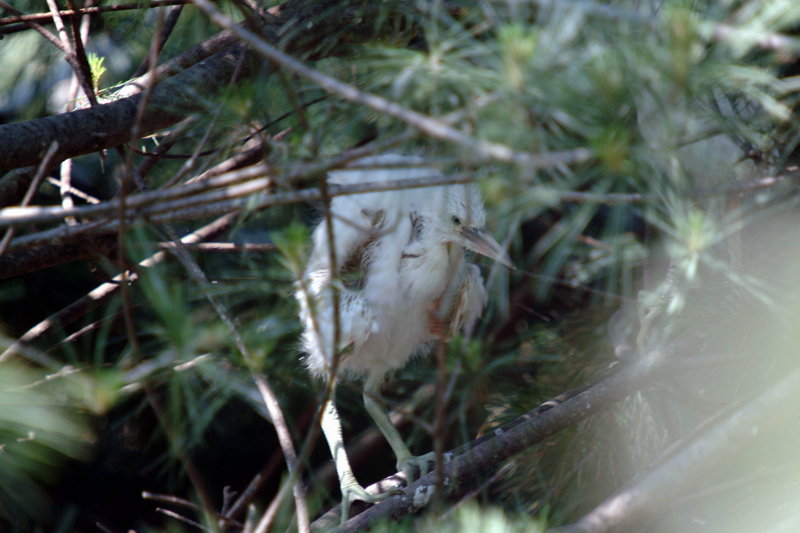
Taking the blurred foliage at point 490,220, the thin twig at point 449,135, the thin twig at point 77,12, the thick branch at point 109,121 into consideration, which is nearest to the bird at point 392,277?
the blurred foliage at point 490,220

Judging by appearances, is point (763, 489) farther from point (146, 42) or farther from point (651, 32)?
point (146, 42)

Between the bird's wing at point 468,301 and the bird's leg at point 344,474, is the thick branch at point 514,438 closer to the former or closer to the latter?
the bird's leg at point 344,474

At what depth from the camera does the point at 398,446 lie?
5.24 feet

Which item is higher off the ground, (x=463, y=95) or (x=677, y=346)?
(x=463, y=95)

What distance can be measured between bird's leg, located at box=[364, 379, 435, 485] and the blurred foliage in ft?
0.49

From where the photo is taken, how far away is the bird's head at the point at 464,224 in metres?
1.39

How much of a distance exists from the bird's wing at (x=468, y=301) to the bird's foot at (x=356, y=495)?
1.05 feet

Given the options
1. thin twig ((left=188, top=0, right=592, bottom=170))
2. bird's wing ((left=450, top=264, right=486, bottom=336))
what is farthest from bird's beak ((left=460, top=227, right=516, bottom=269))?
thin twig ((left=188, top=0, right=592, bottom=170))

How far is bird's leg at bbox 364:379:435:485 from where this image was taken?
5.03ft

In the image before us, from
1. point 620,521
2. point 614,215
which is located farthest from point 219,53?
point 620,521

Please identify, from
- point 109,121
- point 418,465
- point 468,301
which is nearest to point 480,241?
point 468,301

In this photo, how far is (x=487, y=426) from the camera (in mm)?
1706

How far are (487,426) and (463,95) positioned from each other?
1096 millimetres

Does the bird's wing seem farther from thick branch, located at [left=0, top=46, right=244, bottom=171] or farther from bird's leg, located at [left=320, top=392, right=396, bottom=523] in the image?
thick branch, located at [left=0, top=46, right=244, bottom=171]
